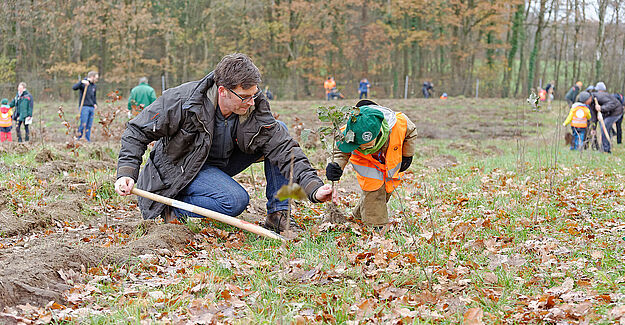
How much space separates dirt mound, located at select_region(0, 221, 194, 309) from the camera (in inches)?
131

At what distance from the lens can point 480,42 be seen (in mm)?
40750

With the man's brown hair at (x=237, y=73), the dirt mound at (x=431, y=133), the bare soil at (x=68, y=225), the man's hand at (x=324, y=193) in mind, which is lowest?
the dirt mound at (x=431, y=133)

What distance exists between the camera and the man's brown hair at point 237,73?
14.6 feet

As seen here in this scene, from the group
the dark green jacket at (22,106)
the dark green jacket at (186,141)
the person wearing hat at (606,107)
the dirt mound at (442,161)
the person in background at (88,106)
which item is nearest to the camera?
the dark green jacket at (186,141)

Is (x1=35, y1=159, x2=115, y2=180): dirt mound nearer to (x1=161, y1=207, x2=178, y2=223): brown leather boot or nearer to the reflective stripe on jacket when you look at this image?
(x1=161, y1=207, x2=178, y2=223): brown leather boot

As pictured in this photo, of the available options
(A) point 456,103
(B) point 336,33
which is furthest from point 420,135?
(B) point 336,33

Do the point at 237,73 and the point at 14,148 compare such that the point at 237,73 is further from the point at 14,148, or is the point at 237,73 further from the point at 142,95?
the point at 142,95

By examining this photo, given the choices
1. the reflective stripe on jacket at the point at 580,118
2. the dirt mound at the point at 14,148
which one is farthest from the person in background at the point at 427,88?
the dirt mound at the point at 14,148

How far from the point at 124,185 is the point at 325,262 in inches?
68.3

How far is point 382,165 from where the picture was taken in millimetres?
5082

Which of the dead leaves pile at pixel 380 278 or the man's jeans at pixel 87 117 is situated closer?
the dead leaves pile at pixel 380 278

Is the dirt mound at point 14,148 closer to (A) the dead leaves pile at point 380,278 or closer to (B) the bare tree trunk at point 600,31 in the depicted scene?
(A) the dead leaves pile at point 380,278

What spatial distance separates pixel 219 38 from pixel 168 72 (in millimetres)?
4026

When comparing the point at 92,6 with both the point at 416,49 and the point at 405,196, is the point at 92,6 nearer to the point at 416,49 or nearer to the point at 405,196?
the point at 416,49
